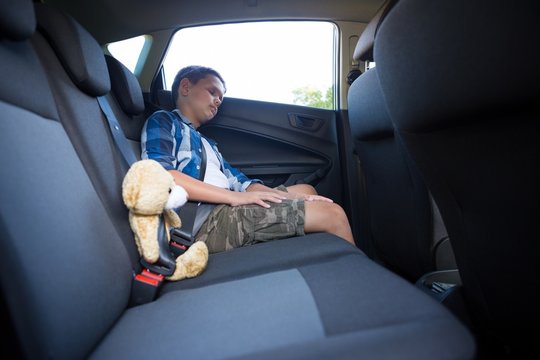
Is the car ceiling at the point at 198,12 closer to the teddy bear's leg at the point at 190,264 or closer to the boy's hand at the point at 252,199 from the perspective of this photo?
the boy's hand at the point at 252,199

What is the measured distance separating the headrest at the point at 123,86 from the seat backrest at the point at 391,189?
0.84m

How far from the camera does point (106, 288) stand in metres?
0.57

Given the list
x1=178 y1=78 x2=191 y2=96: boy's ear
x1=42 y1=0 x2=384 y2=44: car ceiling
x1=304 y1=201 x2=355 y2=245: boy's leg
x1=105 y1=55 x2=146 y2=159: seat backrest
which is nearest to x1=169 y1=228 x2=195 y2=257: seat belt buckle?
x1=304 y1=201 x2=355 y2=245: boy's leg

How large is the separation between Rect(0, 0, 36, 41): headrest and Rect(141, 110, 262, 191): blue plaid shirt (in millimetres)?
574

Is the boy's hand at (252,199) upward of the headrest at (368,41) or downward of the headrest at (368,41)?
downward

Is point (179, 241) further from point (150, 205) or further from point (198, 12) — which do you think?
point (198, 12)

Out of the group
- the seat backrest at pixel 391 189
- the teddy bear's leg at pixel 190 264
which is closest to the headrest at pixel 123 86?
A: the teddy bear's leg at pixel 190 264

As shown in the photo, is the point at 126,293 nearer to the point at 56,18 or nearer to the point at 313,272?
the point at 313,272

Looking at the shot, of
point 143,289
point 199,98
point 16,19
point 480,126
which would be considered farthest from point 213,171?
point 480,126

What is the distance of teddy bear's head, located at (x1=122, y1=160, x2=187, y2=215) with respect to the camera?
0.72 metres

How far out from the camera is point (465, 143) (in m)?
0.56

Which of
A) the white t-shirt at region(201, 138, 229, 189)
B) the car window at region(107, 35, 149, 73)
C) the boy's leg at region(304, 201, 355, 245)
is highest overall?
the car window at region(107, 35, 149, 73)

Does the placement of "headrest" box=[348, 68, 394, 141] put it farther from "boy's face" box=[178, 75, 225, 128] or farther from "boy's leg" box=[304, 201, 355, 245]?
"boy's face" box=[178, 75, 225, 128]

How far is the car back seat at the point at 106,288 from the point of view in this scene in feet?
1.36
